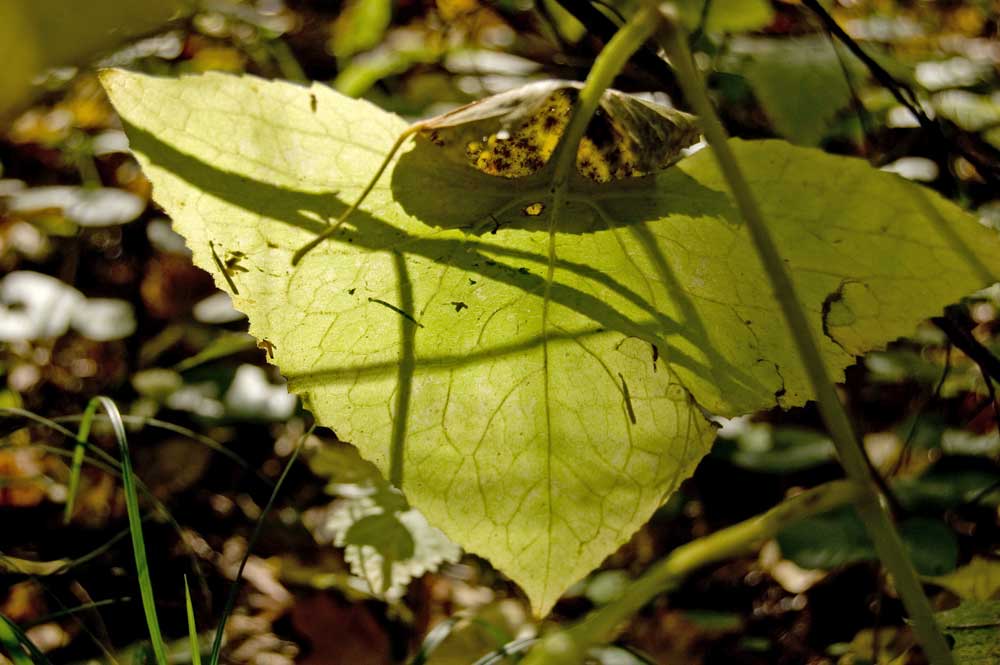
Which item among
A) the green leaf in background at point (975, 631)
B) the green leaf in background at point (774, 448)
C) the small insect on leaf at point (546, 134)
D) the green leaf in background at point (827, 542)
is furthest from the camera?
the green leaf in background at point (774, 448)

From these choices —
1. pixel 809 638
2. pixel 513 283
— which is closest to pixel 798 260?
pixel 513 283

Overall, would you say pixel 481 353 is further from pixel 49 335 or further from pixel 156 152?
pixel 49 335

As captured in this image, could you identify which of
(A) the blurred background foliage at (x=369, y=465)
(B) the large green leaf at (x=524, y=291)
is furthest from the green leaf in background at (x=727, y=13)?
(B) the large green leaf at (x=524, y=291)

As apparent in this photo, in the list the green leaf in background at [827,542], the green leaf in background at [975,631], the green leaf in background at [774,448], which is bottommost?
the green leaf in background at [774,448]

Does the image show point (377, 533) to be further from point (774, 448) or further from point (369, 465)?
point (774, 448)

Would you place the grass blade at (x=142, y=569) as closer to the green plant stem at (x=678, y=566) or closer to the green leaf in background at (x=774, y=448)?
the green plant stem at (x=678, y=566)

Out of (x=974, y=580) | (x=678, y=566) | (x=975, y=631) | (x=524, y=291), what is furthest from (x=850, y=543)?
(x=678, y=566)
